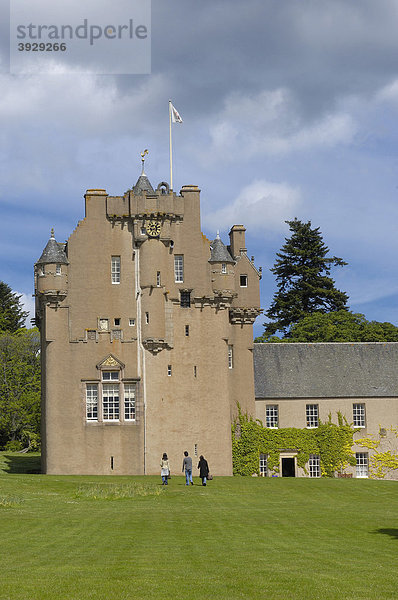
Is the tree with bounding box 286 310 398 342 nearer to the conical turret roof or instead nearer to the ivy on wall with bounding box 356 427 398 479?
the ivy on wall with bounding box 356 427 398 479

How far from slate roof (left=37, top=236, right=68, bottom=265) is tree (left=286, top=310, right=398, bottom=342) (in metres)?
31.7

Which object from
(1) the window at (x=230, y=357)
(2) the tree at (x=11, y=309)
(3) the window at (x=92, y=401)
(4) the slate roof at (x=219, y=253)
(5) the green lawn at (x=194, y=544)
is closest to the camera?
(5) the green lawn at (x=194, y=544)

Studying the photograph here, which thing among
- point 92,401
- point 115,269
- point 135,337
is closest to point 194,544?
Result: point 92,401

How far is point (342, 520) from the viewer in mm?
29922

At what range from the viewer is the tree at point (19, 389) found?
83.7 m

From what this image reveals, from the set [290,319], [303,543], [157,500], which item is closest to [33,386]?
[290,319]

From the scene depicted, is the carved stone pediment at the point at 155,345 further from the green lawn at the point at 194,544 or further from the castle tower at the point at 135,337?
the green lawn at the point at 194,544

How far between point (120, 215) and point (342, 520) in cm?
3349

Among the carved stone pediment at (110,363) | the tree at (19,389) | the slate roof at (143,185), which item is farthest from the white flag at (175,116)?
the tree at (19,389)

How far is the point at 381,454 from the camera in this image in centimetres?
6228

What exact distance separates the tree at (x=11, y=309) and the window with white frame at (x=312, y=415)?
49470 mm

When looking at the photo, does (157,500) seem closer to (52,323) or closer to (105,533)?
(105,533)

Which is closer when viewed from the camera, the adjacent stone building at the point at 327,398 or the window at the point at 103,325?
the window at the point at 103,325

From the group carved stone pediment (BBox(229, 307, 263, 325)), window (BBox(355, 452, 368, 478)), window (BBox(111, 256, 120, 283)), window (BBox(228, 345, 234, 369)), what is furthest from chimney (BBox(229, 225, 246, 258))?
window (BBox(355, 452, 368, 478))
